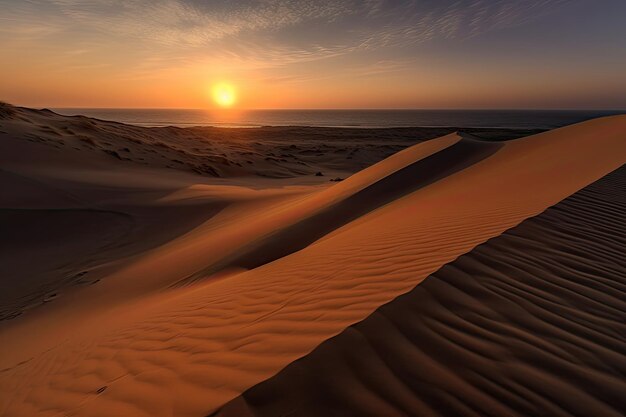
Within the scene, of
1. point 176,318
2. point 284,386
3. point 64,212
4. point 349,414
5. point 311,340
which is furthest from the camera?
point 64,212

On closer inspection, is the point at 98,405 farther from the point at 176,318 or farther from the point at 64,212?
the point at 64,212

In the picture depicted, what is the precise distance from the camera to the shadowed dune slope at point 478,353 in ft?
5.50

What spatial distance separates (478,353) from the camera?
1960mm

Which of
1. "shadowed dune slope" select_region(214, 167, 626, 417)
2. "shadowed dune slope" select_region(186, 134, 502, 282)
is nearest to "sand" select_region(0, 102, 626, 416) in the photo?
"shadowed dune slope" select_region(186, 134, 502, 282)

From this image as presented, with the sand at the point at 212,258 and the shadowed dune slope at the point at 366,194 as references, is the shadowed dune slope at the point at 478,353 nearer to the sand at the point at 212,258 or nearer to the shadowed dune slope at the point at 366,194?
the sand at the point at 212,258

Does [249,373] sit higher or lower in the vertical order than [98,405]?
higher

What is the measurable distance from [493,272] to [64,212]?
36.9ft

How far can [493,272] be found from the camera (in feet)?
9.21

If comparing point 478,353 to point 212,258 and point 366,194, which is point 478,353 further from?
point 366,194

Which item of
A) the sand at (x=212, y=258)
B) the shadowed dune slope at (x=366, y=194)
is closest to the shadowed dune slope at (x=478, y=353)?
the sand at (x=212, y=258)

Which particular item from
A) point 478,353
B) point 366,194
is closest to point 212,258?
point 366,194

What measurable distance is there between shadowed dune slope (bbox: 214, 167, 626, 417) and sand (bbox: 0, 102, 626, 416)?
0.16 meters

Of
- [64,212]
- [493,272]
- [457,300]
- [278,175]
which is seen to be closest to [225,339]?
[457,300]

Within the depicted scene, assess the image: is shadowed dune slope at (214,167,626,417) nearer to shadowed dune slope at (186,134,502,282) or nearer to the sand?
the sand
